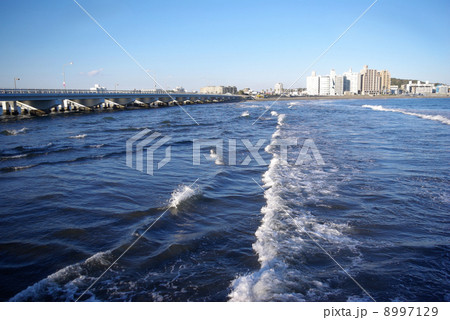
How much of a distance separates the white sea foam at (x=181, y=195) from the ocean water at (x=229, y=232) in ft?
0.19

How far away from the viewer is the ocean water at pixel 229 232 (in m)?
4.88

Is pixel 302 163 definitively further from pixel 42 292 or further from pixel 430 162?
pixel 42 292

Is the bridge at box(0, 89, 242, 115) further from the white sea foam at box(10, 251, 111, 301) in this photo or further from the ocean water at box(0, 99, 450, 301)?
Answer: the white sea foam at box(10, 251, 111, 301)

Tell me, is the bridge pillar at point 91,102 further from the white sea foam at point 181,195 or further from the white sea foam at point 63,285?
the white sea foam at point 63,285

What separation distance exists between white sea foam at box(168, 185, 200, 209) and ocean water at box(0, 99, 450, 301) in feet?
0.19

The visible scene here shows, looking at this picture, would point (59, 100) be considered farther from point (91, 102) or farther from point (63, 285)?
point (63, 285)

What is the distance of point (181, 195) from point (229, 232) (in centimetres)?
301

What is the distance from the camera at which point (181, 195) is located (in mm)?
9547

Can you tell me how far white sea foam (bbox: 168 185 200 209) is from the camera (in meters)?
8.83

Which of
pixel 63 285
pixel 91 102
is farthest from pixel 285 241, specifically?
pixel 91 102
